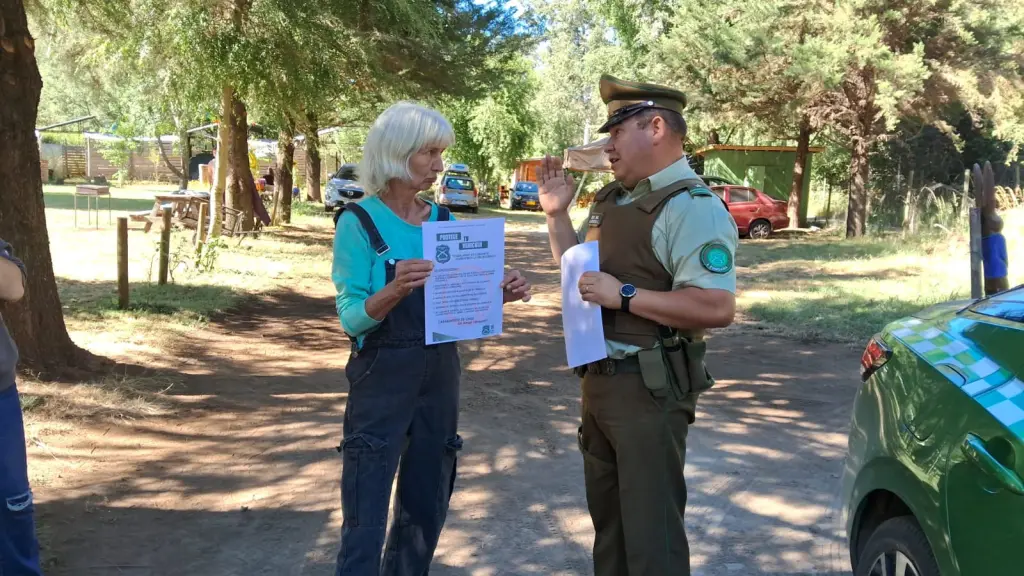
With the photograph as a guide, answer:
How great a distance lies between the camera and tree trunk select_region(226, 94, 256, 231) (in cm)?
1764

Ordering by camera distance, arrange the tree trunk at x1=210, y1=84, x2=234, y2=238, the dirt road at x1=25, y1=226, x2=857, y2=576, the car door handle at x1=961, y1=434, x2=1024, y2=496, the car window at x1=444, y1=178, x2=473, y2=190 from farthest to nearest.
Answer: the car window at x1=444, y1=178, x2=473, y2=190 → the tree trunk at x1=210, y1=84, x2=234, y2=238 → the dirt road at x1=25, y1=226, x2=857, y2=576 → the car door handle at x1=961, y1=434, x2=1024, y2=496

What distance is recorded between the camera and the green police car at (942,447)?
83.2 inches

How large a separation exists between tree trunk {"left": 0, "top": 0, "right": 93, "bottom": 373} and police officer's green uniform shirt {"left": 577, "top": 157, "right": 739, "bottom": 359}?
218 inches

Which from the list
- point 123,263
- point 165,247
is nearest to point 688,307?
point 123,263

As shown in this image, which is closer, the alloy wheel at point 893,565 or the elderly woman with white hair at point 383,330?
the alloy wheel at point 893,565

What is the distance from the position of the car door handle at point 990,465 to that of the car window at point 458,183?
35461 millimetres

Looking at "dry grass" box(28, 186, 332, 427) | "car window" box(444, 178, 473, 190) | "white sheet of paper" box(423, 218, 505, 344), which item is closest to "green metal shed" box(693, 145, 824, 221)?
"car window" box(444, 178, 473, 190)

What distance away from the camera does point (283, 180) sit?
23.8m

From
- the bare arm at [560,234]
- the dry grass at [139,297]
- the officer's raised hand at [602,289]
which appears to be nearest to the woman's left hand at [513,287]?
the bare arm at [560,234]

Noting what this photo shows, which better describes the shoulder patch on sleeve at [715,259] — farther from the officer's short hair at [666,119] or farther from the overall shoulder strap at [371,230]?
the overall shoulder strap at [371,230]

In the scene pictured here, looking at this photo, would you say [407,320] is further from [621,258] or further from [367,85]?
[367,85]

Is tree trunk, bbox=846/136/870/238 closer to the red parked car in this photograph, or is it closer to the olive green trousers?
the red parked car

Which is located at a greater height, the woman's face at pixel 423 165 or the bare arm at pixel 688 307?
the woman's face at pixel 423 165

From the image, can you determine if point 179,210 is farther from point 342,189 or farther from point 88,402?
point 88,402
